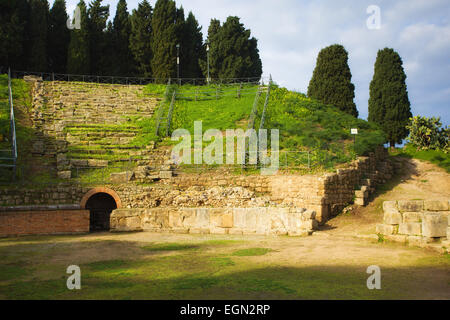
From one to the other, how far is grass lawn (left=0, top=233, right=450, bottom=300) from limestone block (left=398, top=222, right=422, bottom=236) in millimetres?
517

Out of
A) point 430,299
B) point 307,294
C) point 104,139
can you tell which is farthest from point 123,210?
point 430,299

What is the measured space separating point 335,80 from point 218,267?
87.4 ft

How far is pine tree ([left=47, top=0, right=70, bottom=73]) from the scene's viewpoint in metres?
40.7

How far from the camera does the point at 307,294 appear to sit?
604 cm

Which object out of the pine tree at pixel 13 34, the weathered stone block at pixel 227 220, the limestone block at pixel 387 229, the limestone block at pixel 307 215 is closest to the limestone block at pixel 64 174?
the weathered stone block at pixel 227 220

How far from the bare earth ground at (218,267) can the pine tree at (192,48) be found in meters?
32.6

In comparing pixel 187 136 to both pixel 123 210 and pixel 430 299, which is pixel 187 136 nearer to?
pixel 123 210

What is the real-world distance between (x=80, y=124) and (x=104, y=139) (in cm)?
248

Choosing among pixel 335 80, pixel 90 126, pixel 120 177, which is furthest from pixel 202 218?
pixel 335 80

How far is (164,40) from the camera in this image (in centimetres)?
3994

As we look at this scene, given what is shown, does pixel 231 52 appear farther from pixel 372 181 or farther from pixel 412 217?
pixel 412 217

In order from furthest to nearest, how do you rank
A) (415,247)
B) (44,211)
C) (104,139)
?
(104,139) < (44,211) < (415,247)

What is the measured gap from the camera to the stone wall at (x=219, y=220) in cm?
1327

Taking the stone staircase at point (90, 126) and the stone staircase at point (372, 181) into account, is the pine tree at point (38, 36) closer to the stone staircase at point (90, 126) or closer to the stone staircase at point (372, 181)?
the stone staircase at point (90, 126)
